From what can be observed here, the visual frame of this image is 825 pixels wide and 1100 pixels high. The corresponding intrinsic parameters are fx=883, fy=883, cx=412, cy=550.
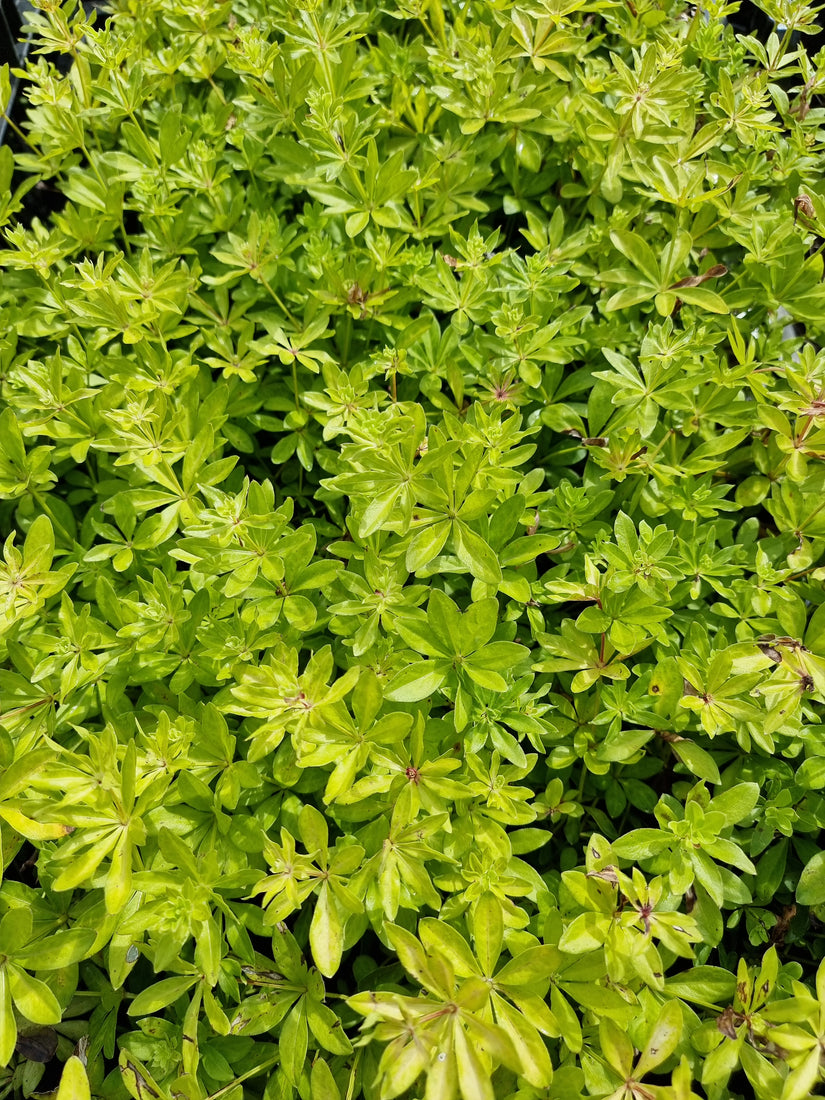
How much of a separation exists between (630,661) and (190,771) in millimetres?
1003

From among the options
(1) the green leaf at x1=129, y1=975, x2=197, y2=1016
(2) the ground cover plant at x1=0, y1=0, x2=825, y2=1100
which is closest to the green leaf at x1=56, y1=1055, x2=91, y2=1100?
(2) the ground cover plant at x1=0, y1=0, x2=825, y2=1100

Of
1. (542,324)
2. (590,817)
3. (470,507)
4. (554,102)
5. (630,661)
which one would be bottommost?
(590,817)

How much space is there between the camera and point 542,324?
2.17 m

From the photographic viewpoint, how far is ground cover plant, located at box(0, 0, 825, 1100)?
5.19 feet

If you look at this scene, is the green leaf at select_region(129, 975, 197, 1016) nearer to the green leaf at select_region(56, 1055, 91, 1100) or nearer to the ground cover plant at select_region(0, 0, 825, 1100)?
the ground cover plant at select_region(0, 0, 825, 1100)

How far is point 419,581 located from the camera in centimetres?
211

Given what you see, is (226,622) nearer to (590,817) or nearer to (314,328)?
(314,328)

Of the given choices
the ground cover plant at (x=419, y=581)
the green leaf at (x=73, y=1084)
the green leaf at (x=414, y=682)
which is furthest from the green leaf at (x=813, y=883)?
the green leaf at (x=73, y=1084)

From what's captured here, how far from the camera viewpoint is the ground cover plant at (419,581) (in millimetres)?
1581

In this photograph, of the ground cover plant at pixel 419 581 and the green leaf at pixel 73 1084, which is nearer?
the green leaf at pixel 73 1084

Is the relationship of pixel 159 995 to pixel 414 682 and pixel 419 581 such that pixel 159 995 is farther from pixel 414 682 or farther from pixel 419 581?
pixel 419 581

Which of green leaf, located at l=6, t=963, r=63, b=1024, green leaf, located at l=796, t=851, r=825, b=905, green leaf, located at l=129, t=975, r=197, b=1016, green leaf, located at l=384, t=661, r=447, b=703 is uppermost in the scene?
green leaf, located at l=384, t=661, r=447, b=703

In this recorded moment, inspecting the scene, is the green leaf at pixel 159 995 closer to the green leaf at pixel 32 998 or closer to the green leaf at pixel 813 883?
the green leaf at pixel 32 998

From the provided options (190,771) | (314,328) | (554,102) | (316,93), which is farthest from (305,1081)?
(554,102)
